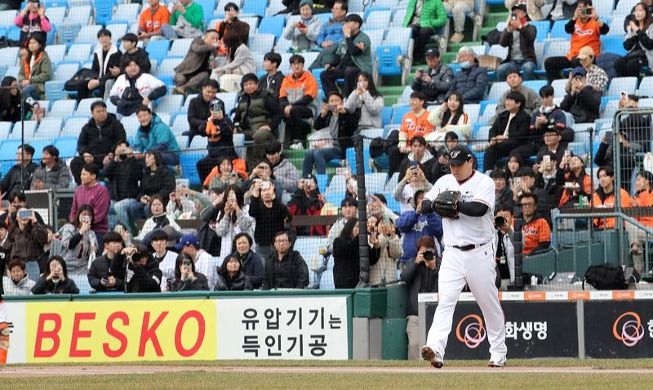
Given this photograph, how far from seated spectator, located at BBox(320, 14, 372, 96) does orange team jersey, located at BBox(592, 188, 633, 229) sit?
18.0 feet

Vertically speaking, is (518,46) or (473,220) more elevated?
(518,46)

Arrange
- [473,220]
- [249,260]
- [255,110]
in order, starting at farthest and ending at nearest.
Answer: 1. [255,110]
2. [249,260]
3. [473,220]

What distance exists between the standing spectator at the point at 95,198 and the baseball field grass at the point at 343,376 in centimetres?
500

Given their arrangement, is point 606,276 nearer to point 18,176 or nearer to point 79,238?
point 79,238

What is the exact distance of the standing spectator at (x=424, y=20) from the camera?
2141 centimetres

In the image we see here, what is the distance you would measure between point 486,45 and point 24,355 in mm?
8603

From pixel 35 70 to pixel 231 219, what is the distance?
28.1 feet

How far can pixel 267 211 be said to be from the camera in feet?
55.1

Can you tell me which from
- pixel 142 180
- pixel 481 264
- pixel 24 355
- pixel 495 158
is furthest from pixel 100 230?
pixel 481 264

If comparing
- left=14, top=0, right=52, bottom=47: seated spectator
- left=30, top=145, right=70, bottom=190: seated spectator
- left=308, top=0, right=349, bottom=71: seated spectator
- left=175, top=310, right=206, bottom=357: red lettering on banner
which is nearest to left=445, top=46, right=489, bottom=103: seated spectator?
left=308, top=0, right=349, bottom=71: seated spectator

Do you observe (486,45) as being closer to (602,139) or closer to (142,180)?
(602,139)

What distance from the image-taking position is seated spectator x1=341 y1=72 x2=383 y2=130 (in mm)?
19359

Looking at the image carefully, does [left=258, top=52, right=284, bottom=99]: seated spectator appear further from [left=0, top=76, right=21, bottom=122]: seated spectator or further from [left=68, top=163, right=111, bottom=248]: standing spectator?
[left=0, top=76, right=21, bottom=122]: seated spectator

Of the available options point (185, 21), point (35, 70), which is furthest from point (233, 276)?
point (35, 70)
